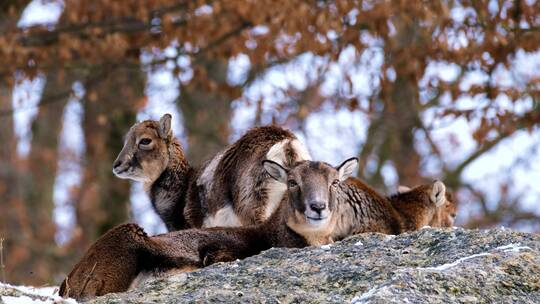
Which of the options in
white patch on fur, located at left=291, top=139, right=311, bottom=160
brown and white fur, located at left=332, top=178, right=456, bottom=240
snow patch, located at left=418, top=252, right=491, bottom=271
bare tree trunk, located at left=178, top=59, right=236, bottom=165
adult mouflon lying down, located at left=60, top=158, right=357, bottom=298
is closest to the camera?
snow patch, located at left=418, top=252, right=491, bottom=271

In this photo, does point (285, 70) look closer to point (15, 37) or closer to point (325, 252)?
point (15, 37)

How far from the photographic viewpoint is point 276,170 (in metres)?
10.2

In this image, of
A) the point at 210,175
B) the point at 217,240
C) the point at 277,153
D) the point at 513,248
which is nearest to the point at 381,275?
the point at 513,248

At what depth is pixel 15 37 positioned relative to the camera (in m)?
20.5

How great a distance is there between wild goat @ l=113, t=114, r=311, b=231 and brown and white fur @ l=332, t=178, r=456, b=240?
27.2 inches

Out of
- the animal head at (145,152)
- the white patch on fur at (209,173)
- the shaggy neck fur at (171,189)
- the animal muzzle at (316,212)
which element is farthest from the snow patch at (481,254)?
the animal head at (145,152)

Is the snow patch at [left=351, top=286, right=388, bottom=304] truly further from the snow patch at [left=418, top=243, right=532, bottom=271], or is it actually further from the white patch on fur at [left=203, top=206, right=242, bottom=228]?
the white patch on fur at [left=203, top=206, right=242, bottom=228]

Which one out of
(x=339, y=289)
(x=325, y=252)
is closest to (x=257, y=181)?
(x=325, y=252)

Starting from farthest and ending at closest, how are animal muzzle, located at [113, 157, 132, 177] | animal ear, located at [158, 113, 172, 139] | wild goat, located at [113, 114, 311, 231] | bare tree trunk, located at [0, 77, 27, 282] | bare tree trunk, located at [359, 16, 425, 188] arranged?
bare tree trunk, located at [0, 77, 27, 282], bare tree trunk, located at [359, 16, 425, 188], animal ear, located at [158, 113, 172, 139], animal muzzle, located at [113, 157, 132, 177], wild goat, located at [113, 114, 311, 231]

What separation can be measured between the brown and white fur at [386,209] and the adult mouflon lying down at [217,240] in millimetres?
1182

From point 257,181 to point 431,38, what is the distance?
389 inches

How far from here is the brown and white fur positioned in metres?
11.6

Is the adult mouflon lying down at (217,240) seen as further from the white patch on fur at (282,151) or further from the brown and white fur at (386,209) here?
the brown and white fur at (386,209)

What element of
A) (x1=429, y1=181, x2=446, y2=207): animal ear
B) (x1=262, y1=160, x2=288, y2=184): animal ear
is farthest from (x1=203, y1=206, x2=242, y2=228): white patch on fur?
(x1=429, y1=181, x2=446, y2=207): animal ear
